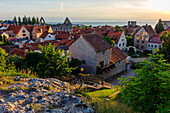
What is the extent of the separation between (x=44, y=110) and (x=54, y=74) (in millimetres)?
11493

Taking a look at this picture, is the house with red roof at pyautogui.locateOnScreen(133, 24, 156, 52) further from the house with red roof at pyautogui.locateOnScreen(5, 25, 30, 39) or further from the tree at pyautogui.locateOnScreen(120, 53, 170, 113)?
the house with red roof at pyautogui.locateOnScreen(5, 25, 30, 39)

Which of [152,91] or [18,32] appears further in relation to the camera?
[18,32]

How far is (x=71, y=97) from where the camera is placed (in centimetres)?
973

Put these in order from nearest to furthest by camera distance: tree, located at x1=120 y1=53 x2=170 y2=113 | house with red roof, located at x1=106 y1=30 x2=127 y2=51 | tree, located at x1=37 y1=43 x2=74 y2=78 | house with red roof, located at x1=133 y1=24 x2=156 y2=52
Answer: tree, located at x1=120 y1=53 x2=170 y2=113
tree, located at x1=37 y1=43 x2=74 y2=78
house with red roof, located at x1=106 y1=30 x2=127 y2=51
house with red roof, located at x1=133 y1=24 x2=156 y2=52

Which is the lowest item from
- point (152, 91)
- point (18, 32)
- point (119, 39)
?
point (152, 91)

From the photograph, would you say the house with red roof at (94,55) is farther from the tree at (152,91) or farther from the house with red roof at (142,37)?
the house with red roof at (142,37)

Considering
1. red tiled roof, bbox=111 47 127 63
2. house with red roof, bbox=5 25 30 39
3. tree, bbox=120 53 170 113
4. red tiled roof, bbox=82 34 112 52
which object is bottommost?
red tiled roof, bbox=111 47 127 63

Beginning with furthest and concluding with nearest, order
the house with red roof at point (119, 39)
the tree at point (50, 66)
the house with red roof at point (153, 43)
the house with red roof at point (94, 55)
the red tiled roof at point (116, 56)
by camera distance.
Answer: the house with red roof at point (153, 43), the house with red roof at point (119, 39), the red tiled roof at point (116, 56), the house with red roof at point (94, 55), the tree at point (50, 66)

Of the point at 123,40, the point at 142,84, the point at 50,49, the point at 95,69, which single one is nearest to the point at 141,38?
the point at 123,40

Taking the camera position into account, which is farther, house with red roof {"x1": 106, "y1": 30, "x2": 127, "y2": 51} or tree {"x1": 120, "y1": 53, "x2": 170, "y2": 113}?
house with red roof {"x1": 106, "y1": 30, "x2": 127, "y2": 51}

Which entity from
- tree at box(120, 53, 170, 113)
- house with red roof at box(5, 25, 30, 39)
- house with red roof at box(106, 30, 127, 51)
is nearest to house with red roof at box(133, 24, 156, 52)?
house with red roof at box(106, 30, 127, 51)

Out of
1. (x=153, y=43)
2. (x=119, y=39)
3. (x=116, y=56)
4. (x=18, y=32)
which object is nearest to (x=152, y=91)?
(x=116, y=56)

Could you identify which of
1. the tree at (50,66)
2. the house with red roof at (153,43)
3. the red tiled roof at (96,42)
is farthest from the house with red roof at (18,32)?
the tree at (50,66)

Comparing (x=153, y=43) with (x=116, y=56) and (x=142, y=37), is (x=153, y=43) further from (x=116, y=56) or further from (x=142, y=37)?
(x=116, y=56)
